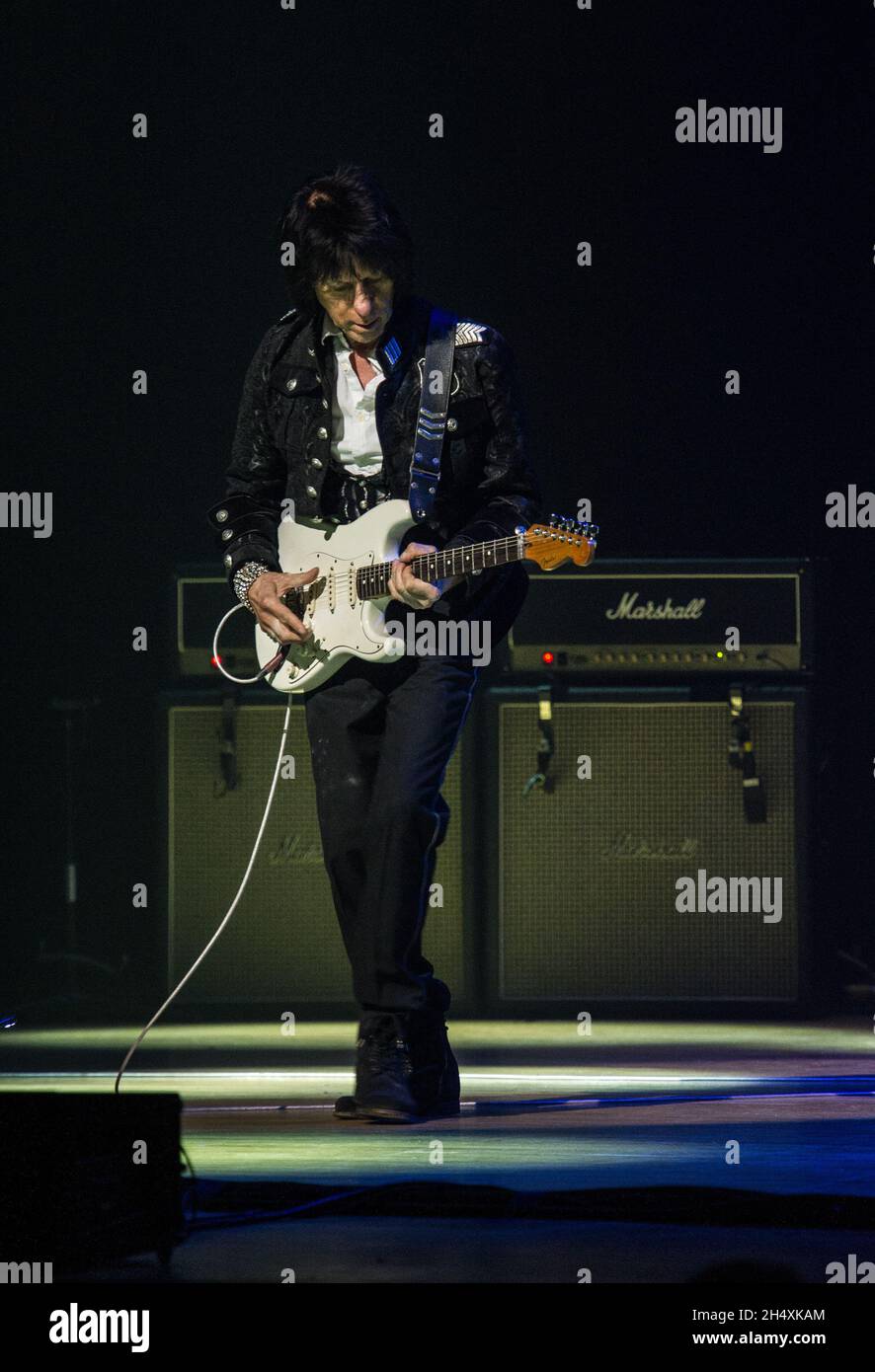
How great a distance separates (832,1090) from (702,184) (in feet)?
7.78

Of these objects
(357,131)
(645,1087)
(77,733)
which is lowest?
(645,1087)

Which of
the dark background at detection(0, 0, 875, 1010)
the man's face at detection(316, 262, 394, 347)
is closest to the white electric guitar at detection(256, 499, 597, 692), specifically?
the man's face at detection(316, 262, 394, 347)

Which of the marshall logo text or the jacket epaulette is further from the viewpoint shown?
the marshall logo text

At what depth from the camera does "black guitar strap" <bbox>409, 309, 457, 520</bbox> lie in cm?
261

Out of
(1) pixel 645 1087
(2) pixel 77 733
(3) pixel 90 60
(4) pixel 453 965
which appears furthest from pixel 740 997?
(3) pixel 90 60

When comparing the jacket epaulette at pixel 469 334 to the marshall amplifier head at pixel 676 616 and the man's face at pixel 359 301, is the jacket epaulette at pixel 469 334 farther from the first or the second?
the marshall amplifier head at pixel 676 616

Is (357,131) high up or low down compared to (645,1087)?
up

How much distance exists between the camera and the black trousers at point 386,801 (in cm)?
256

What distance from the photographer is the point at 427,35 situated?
171 inches

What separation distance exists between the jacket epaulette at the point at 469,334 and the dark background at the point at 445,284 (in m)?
1.64

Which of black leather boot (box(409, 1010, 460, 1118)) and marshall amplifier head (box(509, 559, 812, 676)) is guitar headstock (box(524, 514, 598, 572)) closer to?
black leather boot (box(409, 1010, 460, 1118))

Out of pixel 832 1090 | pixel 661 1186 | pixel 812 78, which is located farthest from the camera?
pixel 812 78

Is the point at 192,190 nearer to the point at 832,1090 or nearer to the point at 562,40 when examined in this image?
the point at 562,40

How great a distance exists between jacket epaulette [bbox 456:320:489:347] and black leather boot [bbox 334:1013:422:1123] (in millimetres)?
997
